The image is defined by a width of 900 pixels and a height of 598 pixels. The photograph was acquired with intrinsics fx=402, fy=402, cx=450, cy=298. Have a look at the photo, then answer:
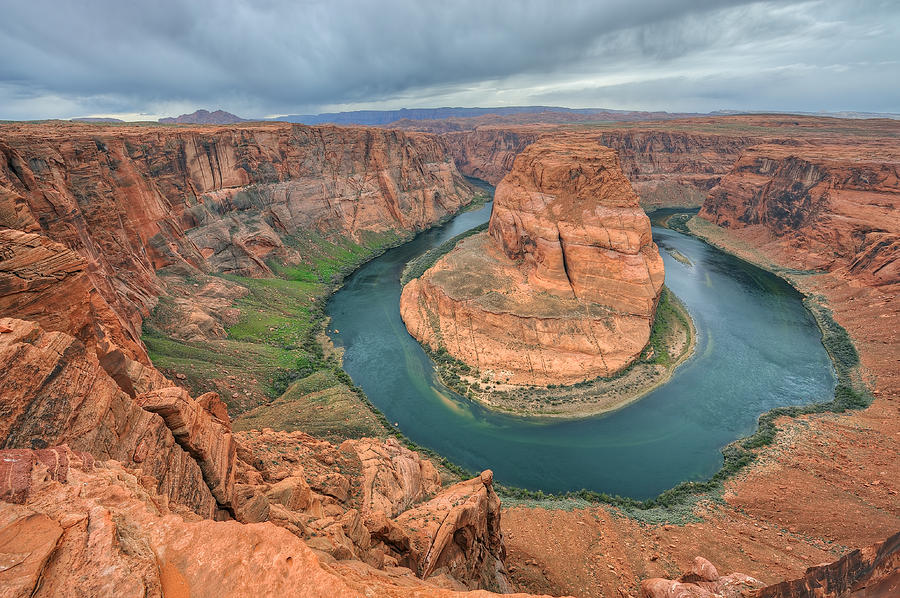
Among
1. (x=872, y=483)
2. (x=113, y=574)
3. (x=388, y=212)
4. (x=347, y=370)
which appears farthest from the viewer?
(x=388, y=212)

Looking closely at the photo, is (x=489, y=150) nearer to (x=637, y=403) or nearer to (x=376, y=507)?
(x=637, y=403)

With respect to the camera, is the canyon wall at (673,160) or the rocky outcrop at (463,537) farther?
the canyon wall at (673,160)

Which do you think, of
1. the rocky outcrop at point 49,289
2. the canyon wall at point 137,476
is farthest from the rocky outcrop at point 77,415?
the rocky outcrop at point 49,289

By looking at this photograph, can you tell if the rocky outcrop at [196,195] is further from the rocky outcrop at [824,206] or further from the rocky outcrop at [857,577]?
the rocky outcrop at [824,206]

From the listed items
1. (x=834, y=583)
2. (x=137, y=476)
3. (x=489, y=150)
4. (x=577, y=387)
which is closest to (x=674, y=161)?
(x=489, y=150)

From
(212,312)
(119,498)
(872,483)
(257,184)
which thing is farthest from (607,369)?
(257,184)

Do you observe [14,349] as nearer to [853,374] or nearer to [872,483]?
[872,483]

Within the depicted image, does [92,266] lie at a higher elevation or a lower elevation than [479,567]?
higher
